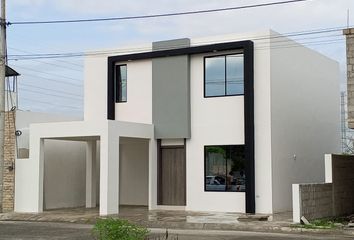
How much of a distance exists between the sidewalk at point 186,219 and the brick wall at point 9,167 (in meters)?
1.19

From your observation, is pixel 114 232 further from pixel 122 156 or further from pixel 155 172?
pixel 122 156

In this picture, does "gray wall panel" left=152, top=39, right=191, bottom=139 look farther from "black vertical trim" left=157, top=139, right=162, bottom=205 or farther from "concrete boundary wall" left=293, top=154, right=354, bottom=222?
"concrete boundary wall" left=293, top=154, right=354, bottom=222

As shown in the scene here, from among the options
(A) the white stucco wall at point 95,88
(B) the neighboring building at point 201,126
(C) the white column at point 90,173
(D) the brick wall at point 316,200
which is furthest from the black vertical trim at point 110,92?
(D) the brick wall at point 316,200

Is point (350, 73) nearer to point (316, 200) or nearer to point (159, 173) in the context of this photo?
point (316, 200)

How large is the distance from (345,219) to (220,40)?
854 centimetres

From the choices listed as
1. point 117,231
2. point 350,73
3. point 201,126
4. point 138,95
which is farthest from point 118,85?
point 117,231

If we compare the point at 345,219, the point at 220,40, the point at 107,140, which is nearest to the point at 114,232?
the point at 107,140

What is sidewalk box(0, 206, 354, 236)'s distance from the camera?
59.9 ft

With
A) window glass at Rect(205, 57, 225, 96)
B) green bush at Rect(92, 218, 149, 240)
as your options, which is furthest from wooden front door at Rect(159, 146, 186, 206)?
green bush at Rect(92, 218, 149, 240)

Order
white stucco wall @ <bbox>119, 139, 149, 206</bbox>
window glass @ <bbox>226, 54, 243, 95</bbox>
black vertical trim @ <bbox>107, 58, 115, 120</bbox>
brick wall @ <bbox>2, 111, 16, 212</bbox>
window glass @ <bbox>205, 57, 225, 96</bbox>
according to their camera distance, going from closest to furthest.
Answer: window glass @ <bbox>226, 54, 243, 95</bbox> → window glass @ <bbox>205, 57, 225, 96</bbox> → brick wall @ <bbox>2, 111, 16, 212</bbox> → black vertical trim @ <bbox>107, 58, 115, 120</bbox> → white stucco wall @ <bbox>119, 139, 149, 206</bbox>

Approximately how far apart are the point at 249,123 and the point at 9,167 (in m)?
10.1

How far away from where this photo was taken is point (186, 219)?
2053cm

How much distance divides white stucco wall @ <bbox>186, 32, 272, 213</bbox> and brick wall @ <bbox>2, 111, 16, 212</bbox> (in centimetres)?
732

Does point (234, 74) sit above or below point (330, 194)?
above
